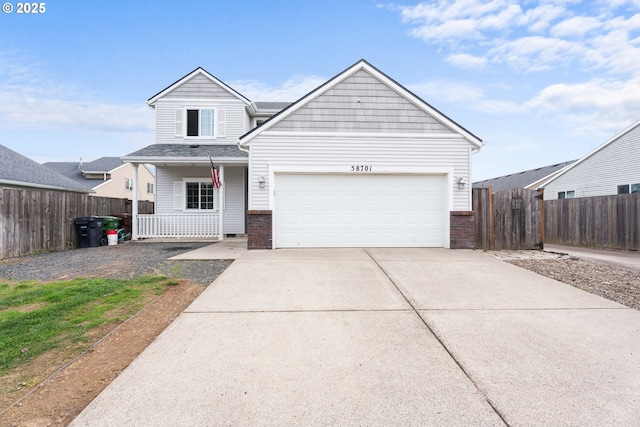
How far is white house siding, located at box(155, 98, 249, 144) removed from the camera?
1508 centimetres

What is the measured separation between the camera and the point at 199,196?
14828 millimetres

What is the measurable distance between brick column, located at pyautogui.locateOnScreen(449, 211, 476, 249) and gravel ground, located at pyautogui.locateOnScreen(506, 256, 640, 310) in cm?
173

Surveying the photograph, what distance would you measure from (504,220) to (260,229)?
7772mm

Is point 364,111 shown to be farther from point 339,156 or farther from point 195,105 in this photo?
point 195,105

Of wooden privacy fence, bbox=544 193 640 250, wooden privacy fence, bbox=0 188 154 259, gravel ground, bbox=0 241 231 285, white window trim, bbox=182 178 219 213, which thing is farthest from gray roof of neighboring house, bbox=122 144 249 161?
wooden privacy fence, bbox=544 193 640 250

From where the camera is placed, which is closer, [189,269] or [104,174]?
[189,269]

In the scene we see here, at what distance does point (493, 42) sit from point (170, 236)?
48.2ft

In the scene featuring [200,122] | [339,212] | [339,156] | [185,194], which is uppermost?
[200,122]

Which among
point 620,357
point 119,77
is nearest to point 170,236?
point 119,77

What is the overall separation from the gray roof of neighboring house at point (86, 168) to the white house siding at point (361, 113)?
25466 mm

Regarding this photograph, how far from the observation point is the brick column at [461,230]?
32.8ft

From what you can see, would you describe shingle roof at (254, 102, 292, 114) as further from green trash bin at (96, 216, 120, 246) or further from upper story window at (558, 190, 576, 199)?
upper story window at (558, 190, 576, 199)

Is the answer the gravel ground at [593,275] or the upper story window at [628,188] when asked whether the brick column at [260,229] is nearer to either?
the gravel ground at [593,275]

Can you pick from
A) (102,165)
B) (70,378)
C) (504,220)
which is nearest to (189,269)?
(70,378)
